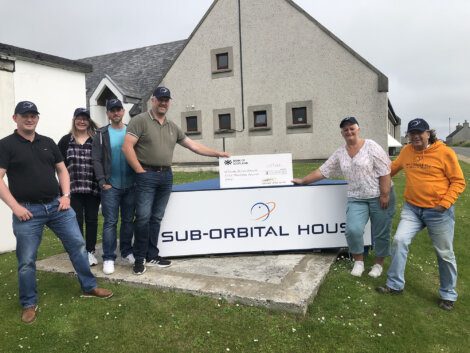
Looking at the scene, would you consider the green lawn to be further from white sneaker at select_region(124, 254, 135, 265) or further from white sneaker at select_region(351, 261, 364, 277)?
white sneaker at select_region(124, 254, 135, 265)

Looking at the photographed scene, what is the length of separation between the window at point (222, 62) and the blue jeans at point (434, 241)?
1616cm

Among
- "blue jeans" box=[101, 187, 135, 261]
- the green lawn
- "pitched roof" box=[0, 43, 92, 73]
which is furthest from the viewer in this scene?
"pitched roof" box=[0, 43, 92, 73]

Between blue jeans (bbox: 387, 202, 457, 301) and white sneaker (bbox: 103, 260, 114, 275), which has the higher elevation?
blue jeans (bbox: 387, 202, 457, 301)

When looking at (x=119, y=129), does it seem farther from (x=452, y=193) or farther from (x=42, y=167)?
(x=452, y=193)

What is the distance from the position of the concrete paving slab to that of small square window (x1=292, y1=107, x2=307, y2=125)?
13890 millimetres

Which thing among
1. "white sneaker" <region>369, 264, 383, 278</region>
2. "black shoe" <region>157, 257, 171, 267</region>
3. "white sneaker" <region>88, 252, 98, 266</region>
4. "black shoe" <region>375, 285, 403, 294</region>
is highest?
"white sneaker" <region>88, 252, 98, 266</region>

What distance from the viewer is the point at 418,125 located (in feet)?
12.0

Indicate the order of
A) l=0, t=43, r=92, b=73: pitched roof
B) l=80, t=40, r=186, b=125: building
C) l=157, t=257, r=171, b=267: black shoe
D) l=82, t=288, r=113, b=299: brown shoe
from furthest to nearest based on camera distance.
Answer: l=80, t=40, r=186, b=125: building < l=0, t=43, r=92, b=73: pitched roof < l=157, t=257, r=171, b=267: black shoe < l=82, t=288, r=113, b=299: brown shoe

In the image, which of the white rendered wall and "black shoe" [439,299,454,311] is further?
the white rendered wall

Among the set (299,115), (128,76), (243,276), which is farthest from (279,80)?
(243,276)

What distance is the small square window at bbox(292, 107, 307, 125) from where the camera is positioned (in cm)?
1812

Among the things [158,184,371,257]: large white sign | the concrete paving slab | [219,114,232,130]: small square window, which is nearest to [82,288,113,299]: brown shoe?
the concrete paving slab

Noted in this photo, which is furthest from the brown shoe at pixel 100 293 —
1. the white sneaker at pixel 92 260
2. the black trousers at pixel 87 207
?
the black trousers at pixel 87 207

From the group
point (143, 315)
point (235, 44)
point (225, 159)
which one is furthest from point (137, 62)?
point (143, 315)
